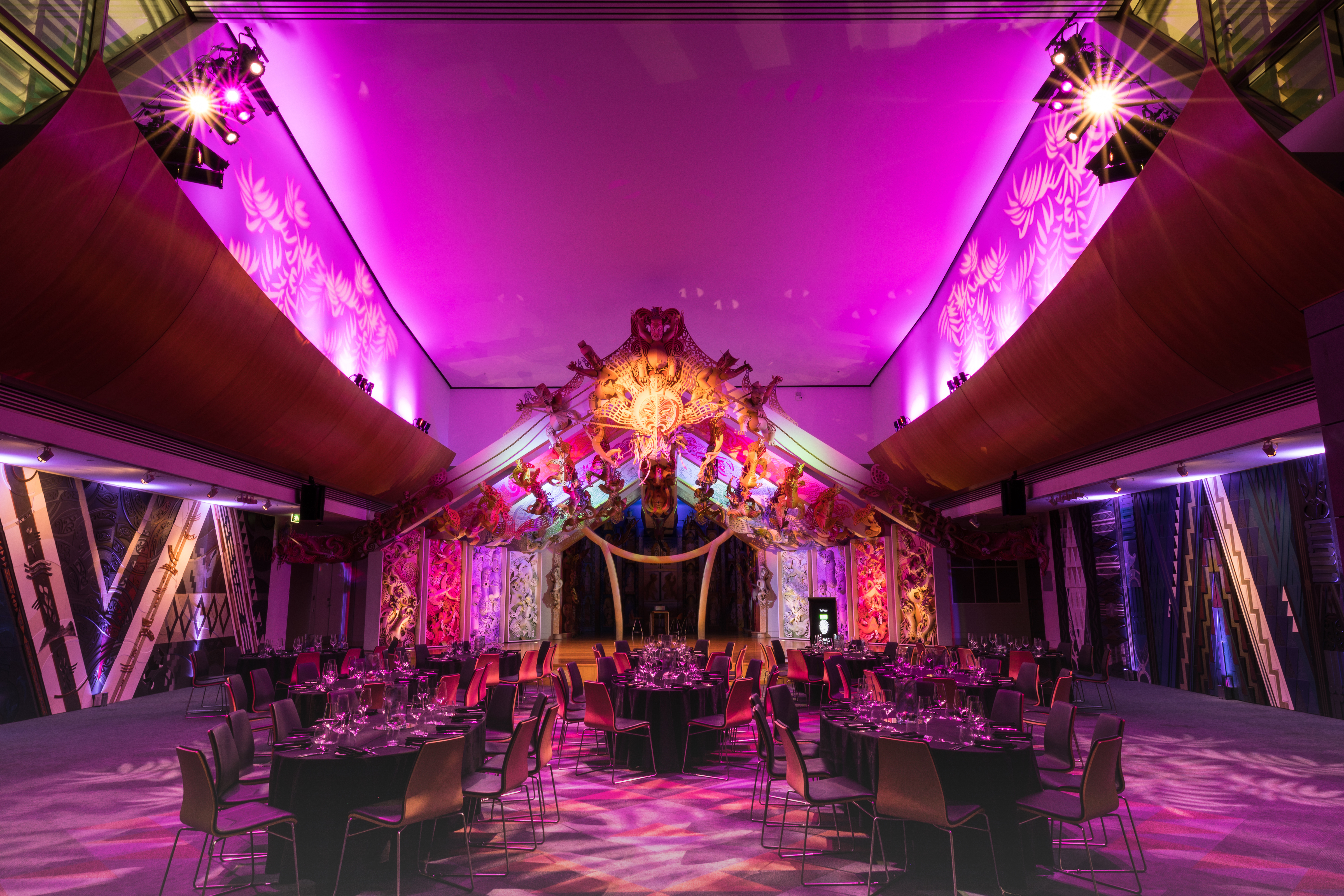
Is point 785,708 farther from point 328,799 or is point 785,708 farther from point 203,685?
point 203,685

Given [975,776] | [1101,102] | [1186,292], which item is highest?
[1101,102]

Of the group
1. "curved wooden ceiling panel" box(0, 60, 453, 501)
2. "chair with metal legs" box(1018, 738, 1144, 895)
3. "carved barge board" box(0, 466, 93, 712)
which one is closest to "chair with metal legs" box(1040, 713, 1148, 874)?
"chair with metal legs" box(1018, 738, 1144, 895)

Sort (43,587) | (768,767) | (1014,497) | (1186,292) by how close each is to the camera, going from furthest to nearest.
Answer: (1014,497) < (43,587) < (1186,292) < (768,767)

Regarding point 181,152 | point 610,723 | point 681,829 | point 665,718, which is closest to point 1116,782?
point 681,829

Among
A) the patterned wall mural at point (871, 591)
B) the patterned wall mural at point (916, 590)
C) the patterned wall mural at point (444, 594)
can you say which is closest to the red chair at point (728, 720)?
the patterned wall mural at point (916, 590)

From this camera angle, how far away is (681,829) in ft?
17.6

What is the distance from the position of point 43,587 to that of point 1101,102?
13727 millimetres

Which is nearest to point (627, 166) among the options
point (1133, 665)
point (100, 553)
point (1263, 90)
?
point (1263, 90)

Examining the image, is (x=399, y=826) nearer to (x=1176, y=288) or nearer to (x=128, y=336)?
(x=128, y=336)

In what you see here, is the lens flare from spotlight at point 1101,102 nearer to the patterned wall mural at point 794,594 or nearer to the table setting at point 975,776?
the table setting at point 975,776

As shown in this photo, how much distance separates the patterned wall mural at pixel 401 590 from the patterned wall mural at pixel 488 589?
3114mm

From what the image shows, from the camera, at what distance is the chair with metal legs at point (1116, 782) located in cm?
434

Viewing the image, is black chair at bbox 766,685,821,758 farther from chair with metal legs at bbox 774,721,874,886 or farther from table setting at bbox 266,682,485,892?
table setting at bbox 266,682,485,892

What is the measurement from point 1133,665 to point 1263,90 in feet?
36.2
